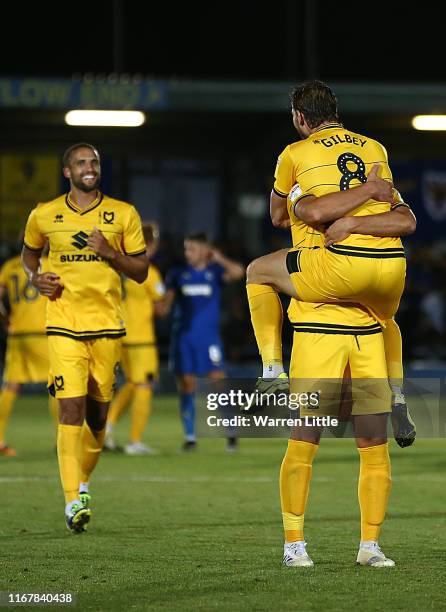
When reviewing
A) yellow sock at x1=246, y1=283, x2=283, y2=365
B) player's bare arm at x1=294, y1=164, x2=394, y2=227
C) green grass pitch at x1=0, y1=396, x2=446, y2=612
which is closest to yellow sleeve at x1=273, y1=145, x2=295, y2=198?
player's bare arm at x1=294, y1=164, x2=394, y2=227

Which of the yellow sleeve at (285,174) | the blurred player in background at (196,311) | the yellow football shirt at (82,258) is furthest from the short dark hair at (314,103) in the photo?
the blurred player in background at (196,311)

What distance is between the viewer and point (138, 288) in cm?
1427

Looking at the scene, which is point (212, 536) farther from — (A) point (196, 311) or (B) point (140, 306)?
(A) point (196, 311)

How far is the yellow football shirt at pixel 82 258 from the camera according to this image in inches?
339

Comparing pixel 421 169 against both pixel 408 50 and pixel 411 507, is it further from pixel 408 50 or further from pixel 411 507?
pixel 411 507

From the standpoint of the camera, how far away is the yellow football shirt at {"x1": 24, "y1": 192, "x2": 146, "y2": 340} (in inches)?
339

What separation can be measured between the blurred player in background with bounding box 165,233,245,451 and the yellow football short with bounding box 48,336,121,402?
555 cm

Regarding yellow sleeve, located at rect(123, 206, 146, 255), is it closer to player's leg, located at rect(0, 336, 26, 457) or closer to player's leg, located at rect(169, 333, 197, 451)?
player's leg, located at rect(0, 336, 26, 457)

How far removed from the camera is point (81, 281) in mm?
8617

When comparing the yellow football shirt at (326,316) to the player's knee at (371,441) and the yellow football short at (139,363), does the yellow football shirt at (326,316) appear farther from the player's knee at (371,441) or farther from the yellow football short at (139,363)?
the yellow football short at (139,363)

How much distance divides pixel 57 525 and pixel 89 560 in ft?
4.93

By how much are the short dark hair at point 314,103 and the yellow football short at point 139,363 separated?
24.4 feet

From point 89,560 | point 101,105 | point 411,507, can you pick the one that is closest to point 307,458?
point 89,560

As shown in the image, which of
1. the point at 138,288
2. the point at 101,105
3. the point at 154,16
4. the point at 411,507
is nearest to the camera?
the point at 411,507
